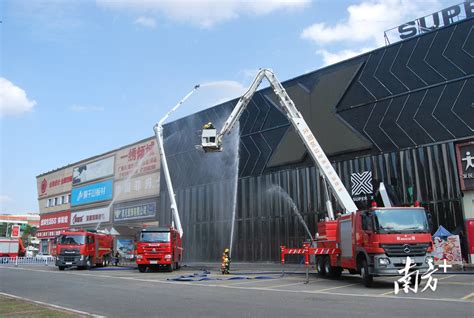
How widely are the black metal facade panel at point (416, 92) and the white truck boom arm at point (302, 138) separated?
8252 millimetres

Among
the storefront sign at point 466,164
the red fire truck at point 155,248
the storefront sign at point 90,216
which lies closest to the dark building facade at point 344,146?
the storefront sign at point 466,164

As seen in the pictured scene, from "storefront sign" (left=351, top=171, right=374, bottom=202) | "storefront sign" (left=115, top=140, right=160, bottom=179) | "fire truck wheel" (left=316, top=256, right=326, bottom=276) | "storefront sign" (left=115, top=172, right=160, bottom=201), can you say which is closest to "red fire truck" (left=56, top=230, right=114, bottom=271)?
"fire truck wheel" (left=316, top=256, right=326, bottom=276)

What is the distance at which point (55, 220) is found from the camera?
2640 inches

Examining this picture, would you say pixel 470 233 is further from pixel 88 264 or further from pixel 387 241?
pixel 88 264

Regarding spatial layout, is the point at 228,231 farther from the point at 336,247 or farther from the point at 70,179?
the point at 70,179

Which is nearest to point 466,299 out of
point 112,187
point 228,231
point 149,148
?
point 228,231

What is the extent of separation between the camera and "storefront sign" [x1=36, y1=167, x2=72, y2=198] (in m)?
65.6

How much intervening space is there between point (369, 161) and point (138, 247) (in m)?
16.4

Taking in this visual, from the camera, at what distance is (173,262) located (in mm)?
27109

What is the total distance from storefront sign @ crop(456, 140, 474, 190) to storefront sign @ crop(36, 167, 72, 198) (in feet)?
184

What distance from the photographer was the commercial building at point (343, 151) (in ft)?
82.2

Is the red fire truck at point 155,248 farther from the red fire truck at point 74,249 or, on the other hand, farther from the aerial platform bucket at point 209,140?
the aerial platform bucket at point 209,140

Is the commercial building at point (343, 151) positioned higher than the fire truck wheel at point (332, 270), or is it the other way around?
the commercial building at point (343, 151)

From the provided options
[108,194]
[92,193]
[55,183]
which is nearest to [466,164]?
[108,194]
